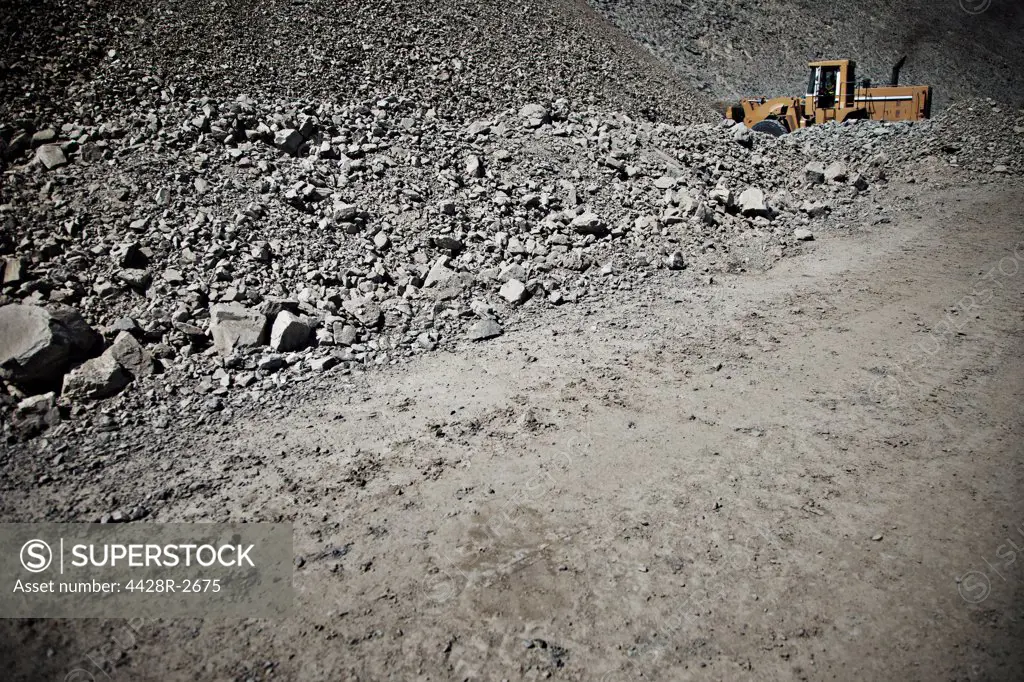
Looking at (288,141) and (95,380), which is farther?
(288,141)

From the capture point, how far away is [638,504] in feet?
11.8

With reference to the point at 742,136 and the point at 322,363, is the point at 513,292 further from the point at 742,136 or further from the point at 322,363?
the point at 742,136

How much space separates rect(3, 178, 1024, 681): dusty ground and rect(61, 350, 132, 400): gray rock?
2.26 ft

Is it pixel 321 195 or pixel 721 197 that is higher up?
pixel 321 195

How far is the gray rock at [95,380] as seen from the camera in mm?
4340

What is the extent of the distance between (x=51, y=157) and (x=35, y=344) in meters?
2.97

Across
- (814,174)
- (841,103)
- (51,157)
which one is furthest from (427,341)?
(841,103)

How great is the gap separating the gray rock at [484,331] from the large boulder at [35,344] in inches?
123

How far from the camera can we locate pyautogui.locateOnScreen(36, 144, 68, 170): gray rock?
6070 millimetres

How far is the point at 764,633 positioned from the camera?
281 cm

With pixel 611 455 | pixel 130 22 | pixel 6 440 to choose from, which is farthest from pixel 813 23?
pixel 6 440

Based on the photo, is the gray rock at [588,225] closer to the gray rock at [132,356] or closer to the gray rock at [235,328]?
the gray rock at [235,328]

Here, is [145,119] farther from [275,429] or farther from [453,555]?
[453,555]

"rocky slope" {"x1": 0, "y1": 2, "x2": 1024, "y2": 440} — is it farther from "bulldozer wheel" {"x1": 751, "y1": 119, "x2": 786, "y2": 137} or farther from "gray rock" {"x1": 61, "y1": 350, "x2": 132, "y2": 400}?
"bulldozer wheel" {"x1": 751, "y1": 119, "x2": 786, "y2": 137}
